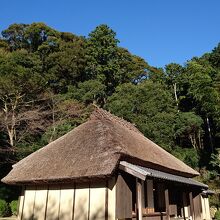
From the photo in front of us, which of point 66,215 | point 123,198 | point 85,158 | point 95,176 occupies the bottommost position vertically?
point 66,215

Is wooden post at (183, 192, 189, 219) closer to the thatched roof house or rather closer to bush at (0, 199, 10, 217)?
the thatched roof house

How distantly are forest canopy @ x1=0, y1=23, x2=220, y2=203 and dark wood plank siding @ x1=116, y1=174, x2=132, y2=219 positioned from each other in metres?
14.5

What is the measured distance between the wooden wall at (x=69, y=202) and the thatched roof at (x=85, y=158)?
555 millimetres

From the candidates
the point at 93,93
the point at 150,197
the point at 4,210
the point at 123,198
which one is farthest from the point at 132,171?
the point at 93,93

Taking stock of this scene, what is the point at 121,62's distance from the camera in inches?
1485

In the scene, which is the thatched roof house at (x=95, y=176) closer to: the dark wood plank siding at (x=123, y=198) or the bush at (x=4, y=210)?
the dark wood plank siding at (x=123, y=198)

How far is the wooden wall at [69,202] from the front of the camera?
32.3 ft

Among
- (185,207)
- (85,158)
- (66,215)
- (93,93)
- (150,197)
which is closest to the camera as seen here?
(66,215)

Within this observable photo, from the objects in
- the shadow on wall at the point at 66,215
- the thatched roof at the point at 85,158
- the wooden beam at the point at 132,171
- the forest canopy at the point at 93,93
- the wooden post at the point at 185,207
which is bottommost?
the shadow on wall at the point at 66,215

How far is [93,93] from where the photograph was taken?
99.0ft

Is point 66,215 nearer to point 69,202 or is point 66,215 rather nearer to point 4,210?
point 69,202

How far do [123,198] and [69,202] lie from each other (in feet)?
6.67

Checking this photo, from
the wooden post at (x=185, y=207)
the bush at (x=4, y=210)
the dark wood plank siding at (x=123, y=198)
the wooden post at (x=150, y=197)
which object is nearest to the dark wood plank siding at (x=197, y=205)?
the wooden post at (x=185, y=207)

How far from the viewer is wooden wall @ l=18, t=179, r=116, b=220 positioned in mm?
9844
